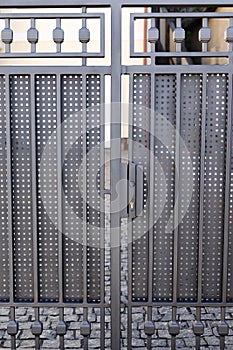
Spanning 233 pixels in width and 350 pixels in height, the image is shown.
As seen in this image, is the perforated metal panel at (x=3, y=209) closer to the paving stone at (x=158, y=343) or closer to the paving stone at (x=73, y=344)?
the paving stone at (x=73, y=344)

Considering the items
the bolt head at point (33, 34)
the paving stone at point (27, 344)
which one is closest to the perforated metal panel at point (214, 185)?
the bolt head at point (33, 34)

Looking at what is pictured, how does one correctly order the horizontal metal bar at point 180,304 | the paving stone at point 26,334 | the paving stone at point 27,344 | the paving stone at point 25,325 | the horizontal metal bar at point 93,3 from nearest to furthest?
the horizontal metal bar at point 93,3, the horizontal metal bar at point 180,304, the paving stone at point 27,344, the paving stone at point 26,334, the paving stone at point 25,325

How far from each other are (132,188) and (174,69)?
621 millimetres

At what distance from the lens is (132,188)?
2.25m

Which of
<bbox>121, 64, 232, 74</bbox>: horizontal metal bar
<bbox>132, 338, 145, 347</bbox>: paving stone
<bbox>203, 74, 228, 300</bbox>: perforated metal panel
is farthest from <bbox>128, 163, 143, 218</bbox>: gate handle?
<bbox>132, 338, 145, 347</bbox>: paving stone

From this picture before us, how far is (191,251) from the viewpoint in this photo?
2.31m

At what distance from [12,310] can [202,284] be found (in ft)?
3.30

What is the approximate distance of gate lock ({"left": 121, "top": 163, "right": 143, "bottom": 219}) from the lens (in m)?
2.24

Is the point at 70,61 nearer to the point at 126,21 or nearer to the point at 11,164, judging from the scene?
the point at 126,21

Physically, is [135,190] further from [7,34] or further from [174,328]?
[7,34]

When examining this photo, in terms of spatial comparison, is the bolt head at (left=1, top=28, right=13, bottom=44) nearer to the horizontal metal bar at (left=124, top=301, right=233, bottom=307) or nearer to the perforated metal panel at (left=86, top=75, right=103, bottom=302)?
the perforated metal panel at (left=86, top=75, right=103, bottom=302)

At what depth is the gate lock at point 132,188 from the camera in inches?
88.0

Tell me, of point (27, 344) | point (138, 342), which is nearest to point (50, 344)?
point (27, 344)

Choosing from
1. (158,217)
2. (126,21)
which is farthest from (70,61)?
(158,217)
